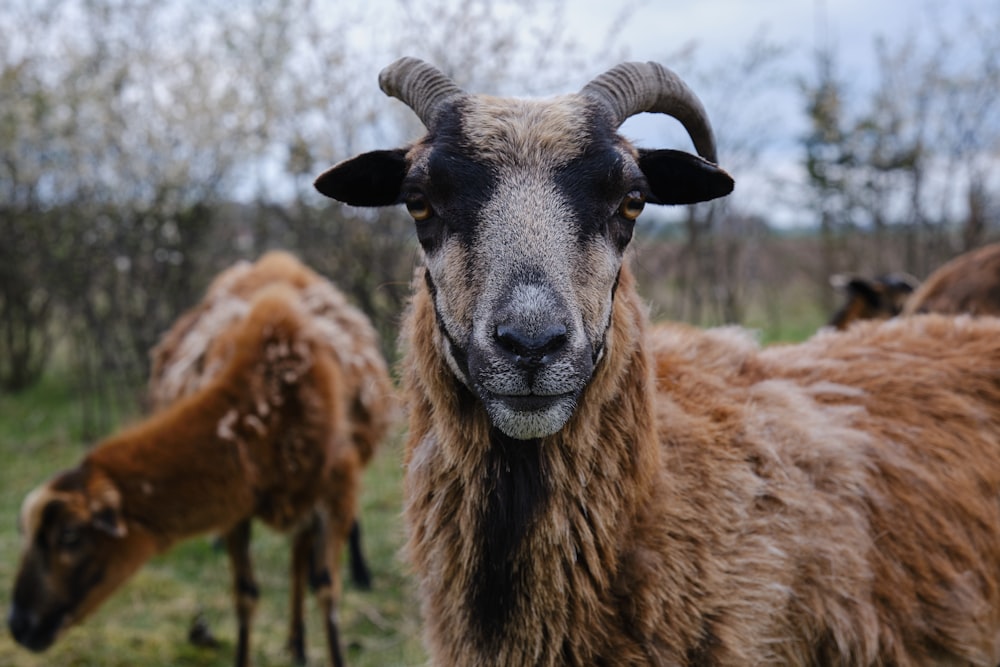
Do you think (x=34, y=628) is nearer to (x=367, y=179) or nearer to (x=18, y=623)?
(x=18, y=623)

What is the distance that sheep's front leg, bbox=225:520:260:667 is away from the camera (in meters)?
5.89

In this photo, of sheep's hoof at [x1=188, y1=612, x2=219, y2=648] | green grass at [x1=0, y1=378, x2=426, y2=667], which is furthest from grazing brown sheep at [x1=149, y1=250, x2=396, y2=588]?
sheep's hoof at [x1=188, y1=612, x2=219, y2=648]

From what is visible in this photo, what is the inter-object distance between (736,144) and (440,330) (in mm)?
10521

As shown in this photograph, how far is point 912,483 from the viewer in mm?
3332

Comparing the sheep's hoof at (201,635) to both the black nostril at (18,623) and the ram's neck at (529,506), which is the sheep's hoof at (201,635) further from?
the ram's neck at (529,506)

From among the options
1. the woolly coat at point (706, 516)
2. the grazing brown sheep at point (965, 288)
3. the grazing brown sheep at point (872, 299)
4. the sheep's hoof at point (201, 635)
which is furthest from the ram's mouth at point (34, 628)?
the grazing brown sheep at point (872, 299)

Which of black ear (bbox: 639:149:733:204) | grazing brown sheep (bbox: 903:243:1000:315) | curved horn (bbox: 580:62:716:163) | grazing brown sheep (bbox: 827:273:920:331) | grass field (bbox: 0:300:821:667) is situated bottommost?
grass field (bbox: 0:300:821:667)

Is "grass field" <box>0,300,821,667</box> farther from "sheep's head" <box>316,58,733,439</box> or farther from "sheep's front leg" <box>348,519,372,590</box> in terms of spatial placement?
"sheep's head" <box>316,58,733,439</box>

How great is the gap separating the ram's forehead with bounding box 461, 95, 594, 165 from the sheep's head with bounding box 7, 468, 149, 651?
12.1 ft

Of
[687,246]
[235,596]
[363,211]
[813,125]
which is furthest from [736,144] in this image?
[235,596]

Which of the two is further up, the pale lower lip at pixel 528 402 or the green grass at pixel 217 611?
the pale lower lip at pixel 528 402

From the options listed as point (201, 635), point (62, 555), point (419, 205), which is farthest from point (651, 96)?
point (201, 635)

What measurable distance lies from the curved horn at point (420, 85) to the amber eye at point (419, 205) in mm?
349

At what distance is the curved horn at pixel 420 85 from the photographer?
3182 millimetres
